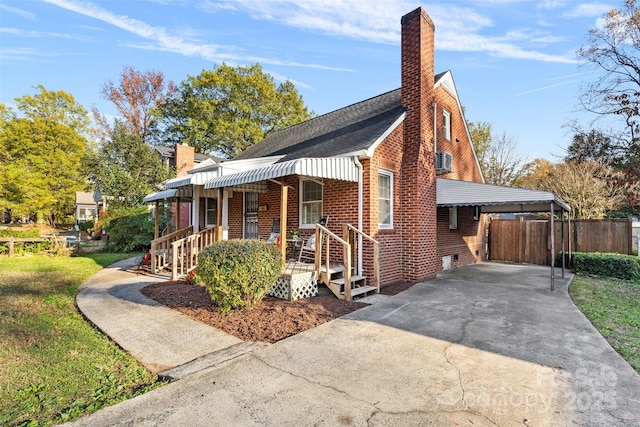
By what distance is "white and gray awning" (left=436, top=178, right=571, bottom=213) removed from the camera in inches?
318

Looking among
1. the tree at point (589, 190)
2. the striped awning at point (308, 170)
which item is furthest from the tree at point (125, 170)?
the tree at point (589, 190)

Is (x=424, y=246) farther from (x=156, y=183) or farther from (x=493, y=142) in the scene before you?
(x=493, y=142)

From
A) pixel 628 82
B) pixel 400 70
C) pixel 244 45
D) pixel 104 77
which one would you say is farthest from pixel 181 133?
pixel 628 82

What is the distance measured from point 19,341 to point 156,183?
1788 cm

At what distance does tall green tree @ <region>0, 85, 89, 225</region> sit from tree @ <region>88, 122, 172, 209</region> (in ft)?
36.1

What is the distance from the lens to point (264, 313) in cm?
569

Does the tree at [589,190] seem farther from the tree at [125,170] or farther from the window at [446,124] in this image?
the tree at [125,170]

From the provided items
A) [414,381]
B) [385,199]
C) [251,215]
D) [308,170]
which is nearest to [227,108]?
[251,215]

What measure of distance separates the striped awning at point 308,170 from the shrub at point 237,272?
1685 mm

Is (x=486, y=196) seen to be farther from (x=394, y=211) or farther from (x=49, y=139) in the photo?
→ (x=49, y=139)

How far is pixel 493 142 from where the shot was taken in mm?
27703

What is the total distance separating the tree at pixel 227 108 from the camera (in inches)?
1203

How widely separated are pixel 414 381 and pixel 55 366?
13.8 feet

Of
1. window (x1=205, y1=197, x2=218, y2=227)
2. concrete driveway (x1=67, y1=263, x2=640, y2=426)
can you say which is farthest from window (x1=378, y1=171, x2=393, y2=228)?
window (x1=205, y1=197, x2=218, y2=227)
